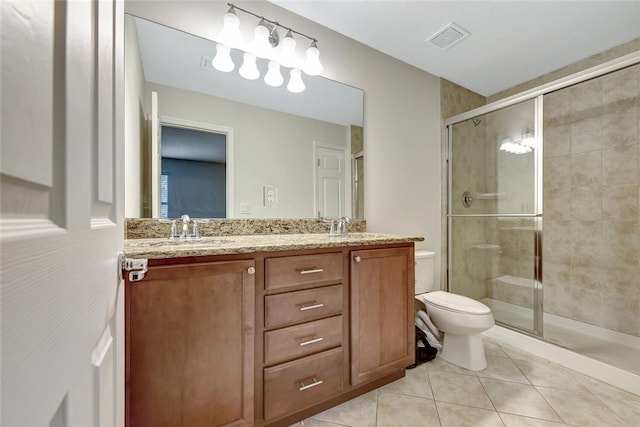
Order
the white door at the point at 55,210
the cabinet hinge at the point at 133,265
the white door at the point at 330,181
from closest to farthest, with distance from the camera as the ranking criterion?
the white door at the point at 55,210
the cabinet hinge at the point at 133,265
the white door at the point at 330,181

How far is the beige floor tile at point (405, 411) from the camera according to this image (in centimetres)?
135

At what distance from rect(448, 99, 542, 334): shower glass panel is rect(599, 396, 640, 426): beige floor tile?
802mm

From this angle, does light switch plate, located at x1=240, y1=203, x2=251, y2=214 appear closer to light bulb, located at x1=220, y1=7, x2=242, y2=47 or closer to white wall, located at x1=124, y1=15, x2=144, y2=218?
white wall, located at x1=124, y1=15, x2=144, y2=218

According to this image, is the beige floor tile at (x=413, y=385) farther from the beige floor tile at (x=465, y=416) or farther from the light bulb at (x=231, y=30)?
the light bulb at (x=231, y=30)

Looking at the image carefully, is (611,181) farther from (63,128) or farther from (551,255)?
(63,128)

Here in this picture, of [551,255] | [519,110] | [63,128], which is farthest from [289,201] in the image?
[551,255]

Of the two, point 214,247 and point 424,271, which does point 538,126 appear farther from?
point 214,247

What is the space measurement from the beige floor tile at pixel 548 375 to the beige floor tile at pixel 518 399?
0.41 feet

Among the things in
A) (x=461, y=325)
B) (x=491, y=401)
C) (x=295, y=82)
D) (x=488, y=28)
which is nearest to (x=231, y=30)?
(x=295, y=82)

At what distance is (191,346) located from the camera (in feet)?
3.34

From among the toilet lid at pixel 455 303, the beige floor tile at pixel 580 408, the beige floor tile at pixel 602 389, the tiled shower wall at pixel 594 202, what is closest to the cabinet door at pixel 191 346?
the toilet lid at pixel 455 303

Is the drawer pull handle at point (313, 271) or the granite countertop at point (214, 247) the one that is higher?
the granite countertop at point (214, 247)

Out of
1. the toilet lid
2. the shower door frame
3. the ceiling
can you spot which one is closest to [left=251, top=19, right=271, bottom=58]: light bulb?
the ceiling

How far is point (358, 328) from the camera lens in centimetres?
143
